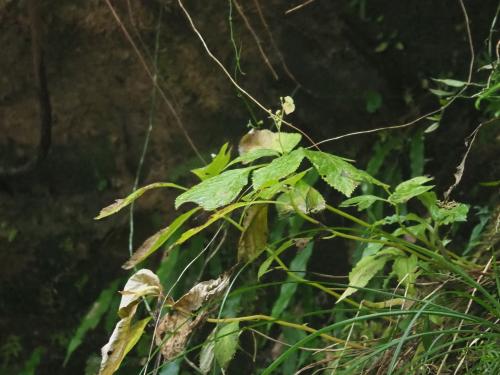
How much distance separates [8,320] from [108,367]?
1459mm

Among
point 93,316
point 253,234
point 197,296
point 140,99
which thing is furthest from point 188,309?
point 140,99

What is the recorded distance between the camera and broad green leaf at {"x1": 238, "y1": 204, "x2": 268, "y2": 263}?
1.07 meters

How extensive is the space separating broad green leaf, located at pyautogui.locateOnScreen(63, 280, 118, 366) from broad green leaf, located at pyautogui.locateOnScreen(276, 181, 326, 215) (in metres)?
1.26

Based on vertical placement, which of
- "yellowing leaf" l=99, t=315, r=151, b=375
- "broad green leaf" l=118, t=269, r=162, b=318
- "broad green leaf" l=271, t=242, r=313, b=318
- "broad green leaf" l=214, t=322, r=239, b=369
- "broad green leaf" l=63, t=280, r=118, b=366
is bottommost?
"broad green leaf" l=63, t=280, r=118, b=366

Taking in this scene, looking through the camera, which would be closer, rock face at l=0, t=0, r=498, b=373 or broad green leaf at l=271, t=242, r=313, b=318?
broad green leaf at l=271, t=242, r=313, b=318

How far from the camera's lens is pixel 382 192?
1997mm

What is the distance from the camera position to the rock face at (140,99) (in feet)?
6.96

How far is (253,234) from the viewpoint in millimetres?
1078

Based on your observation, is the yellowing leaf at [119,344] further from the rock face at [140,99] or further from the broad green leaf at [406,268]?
the rock face at [140,99]

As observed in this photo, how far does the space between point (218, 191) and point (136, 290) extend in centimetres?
22

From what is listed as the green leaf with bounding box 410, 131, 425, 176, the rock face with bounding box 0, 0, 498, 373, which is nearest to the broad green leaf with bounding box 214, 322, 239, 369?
the green leaf with bounding box 410, 131, 425, 176

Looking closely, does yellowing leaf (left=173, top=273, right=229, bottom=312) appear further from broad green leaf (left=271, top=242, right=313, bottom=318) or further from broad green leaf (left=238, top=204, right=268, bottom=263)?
broad green leaf (left=271, top=242, right=313, bottom=318)

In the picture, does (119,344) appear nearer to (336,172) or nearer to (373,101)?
(336,172)

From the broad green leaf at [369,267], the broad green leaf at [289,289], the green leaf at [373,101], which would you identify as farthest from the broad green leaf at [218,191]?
the green leaf at [373,101]
